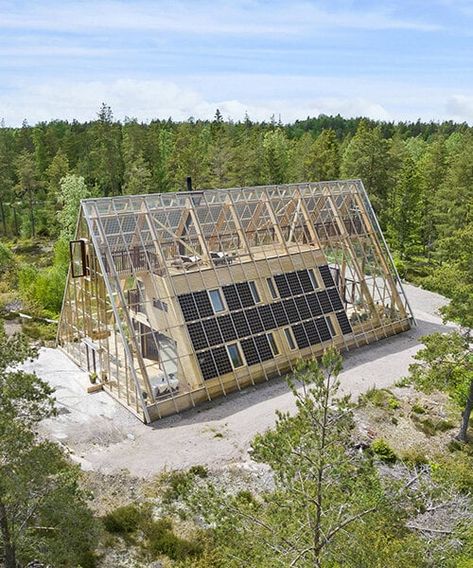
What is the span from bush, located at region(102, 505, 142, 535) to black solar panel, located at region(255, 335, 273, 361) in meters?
10.1

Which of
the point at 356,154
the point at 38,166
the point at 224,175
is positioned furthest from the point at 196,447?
the point at 38,166

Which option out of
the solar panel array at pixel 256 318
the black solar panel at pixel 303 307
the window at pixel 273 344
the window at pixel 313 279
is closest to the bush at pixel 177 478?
the solar panel array at pixel 256 318

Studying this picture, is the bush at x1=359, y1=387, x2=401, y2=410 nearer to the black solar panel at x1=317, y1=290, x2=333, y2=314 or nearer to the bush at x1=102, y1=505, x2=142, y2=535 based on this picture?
the black solar panel at x1=317, y1=290, x2=333, y2=314

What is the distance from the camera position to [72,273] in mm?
23250

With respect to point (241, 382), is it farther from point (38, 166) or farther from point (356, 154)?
point (38, 166)

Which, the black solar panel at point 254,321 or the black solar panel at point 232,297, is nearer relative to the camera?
the black solar panel at point 232,297

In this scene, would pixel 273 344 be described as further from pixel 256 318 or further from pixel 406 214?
Answer: pixel 406 214

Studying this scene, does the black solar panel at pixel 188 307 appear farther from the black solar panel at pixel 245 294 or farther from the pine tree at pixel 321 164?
the pine tree at pixel 321 164

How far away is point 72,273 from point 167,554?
13.8 m

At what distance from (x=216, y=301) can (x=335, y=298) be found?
290 inches

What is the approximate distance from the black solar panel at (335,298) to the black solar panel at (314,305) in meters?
0.94

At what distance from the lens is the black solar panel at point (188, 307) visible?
22.1 metres

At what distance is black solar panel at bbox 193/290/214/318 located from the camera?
22609 millimetres

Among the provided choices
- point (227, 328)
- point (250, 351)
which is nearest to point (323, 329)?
point (250, 351)
